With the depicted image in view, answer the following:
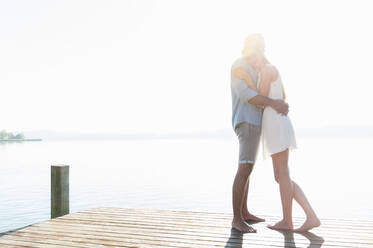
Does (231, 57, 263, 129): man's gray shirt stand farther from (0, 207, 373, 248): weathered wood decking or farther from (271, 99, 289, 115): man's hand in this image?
(0, 207, 373, 248): weathered wood decking

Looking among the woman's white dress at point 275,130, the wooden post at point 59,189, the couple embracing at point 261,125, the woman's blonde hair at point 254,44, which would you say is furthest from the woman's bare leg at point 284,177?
the wooden post at point 59,189

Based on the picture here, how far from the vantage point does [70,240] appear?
14.0 feet

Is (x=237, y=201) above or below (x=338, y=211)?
above

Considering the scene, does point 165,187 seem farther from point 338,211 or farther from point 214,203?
point 338,211

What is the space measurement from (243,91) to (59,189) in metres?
3.29

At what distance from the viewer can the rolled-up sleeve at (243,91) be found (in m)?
4.39

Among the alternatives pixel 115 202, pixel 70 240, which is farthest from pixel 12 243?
pixel 115 202

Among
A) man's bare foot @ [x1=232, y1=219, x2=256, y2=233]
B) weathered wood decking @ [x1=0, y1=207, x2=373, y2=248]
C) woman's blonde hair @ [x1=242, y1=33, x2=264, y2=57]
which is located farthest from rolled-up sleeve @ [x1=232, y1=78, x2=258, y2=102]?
weathered wood decking @ [x1=0, y1=207, x2=373, y2=248]

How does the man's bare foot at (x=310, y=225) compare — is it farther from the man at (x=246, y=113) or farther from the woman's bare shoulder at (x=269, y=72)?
the woman's bare shoulder at (x=269, y=72)

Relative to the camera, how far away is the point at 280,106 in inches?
172

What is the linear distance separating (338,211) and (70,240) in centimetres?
1456

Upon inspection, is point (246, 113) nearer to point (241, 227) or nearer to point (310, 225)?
point (241, 227)

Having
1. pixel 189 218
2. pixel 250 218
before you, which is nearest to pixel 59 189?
pixel 189 218

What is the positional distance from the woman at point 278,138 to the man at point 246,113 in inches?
3.5
